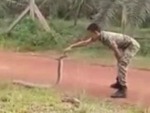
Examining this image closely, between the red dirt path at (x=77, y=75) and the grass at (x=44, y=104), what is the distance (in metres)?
0.77

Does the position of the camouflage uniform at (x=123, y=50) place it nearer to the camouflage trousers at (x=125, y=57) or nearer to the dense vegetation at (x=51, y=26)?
the camouflage trousers at (x=125, y=57)

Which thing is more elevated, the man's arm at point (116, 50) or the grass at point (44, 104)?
the man's arm at point (116, 50)

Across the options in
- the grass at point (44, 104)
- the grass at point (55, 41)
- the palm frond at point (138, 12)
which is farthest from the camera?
the grass at point (55, 41)

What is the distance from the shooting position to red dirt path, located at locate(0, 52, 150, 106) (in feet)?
27.6

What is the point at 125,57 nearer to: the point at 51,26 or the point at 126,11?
the point at 126,11

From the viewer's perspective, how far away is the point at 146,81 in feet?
31.6

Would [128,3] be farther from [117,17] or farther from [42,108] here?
[42,108]

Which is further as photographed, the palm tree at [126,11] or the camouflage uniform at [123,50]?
the camouflage uniform at [123,50]

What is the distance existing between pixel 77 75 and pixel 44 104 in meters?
3.80

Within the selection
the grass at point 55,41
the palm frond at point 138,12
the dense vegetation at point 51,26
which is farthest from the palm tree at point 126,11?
the grass at point 55,41

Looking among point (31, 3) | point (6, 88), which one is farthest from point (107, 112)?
point (31, 3)

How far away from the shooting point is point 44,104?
6.29 metres

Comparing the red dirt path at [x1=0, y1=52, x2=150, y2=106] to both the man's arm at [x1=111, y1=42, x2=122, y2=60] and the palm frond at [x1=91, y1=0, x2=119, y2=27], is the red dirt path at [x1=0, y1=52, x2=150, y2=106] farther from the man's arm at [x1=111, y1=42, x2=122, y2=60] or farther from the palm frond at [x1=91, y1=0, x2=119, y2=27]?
the palm frond at [x1=91, y1=0, x2=119, y2=27]

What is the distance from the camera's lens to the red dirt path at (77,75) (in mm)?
8414
